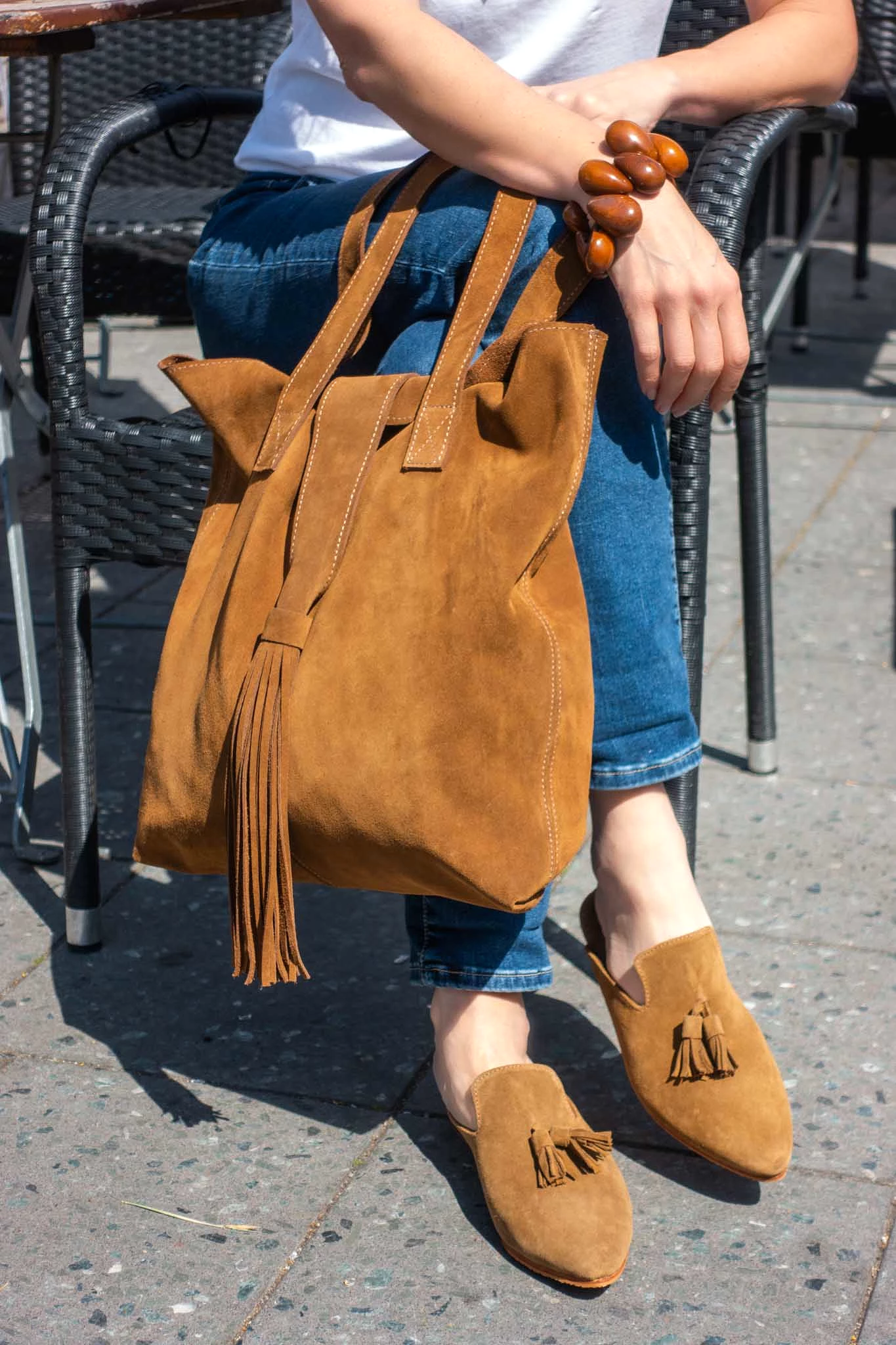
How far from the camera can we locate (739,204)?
1.53 meters

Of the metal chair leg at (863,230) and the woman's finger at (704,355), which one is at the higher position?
the woman's finger at (704,355)

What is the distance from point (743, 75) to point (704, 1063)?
985 millimetres

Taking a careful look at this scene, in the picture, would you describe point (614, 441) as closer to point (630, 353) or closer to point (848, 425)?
point (630, 353)

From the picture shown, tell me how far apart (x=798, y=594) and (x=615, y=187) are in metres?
1.78

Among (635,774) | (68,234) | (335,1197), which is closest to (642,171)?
(635,774)

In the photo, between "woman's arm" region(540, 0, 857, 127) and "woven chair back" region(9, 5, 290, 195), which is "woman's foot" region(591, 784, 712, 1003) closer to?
"woman's arm" region(540, 0, 857, 127)

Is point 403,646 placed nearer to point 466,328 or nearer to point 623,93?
point 466,328

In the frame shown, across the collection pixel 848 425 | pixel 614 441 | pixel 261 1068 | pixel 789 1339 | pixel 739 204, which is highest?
pixel 739 204

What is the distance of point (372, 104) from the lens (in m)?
1.62

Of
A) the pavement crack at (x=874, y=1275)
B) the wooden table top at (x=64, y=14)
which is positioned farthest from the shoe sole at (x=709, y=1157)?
the wooden table top at (x=64, y=14)

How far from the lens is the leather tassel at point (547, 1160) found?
4.61ft

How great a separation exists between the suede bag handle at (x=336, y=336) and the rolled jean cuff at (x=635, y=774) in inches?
16.8

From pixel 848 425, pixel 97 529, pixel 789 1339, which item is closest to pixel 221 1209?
pixel 789 1339

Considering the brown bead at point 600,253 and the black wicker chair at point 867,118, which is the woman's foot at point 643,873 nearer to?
the brown bead at point 600,253
